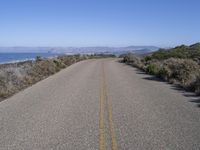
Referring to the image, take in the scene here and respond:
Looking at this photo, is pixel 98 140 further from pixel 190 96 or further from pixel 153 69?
pixel 153 69

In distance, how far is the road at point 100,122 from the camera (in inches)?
297

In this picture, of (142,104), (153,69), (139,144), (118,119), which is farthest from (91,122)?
(153,69)

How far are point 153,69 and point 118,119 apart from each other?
19.9 metres

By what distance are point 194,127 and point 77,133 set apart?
324 cm

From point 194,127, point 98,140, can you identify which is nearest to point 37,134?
point 98,140

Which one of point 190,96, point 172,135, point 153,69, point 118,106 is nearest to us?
point 172,135

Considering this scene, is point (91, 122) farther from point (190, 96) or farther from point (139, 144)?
point (190, 96)

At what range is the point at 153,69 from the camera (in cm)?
2941

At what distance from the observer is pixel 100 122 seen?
31.4 feet

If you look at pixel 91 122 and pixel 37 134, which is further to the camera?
pixel 91 122

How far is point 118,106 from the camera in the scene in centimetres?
1230

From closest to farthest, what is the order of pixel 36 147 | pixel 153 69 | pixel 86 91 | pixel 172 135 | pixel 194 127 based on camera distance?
pixel 36 147 < pixel 172 135 < pixel 194 127 < pixel 86 91 < pixel 153 69

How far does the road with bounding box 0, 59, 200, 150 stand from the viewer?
7.55 meters

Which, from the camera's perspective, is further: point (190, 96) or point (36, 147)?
point (190, 96)
